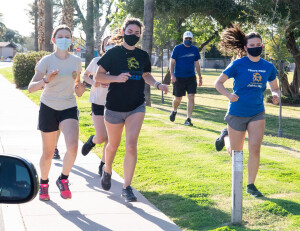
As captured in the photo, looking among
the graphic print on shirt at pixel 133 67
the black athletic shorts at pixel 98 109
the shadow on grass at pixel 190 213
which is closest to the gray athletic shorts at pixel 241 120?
the shadow on grass at pixel 190 213

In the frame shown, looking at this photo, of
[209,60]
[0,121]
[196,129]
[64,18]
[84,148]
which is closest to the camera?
[84,148]

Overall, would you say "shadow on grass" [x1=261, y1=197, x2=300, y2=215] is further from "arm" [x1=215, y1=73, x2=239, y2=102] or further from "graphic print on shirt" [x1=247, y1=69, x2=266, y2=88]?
"graphic print on shirt" [x1=247, y1=69, x2=266, y2=88]

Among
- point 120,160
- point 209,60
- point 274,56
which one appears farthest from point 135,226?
point 209,60

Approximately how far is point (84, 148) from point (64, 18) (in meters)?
21.6

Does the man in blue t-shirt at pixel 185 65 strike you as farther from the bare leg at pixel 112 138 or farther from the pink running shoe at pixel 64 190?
the pink running shoe at pixel 64 190

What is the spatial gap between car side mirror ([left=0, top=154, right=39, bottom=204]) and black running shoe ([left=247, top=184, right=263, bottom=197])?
4.14 metres

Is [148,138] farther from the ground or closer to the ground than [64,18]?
closer to the ground

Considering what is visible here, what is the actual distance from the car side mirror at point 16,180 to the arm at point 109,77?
3.45 m

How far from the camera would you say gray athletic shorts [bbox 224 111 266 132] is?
20.2 ft

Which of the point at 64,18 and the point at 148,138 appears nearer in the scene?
the point at 148,138

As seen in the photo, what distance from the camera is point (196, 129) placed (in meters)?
11.7

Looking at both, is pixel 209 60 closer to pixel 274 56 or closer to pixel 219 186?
pixel 274 56

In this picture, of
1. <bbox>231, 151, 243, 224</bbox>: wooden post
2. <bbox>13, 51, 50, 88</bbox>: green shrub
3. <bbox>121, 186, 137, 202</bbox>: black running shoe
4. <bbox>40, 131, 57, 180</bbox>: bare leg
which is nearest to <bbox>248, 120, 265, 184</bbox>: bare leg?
<bbox>231, 151, 243, 224</bbox>: wooden post

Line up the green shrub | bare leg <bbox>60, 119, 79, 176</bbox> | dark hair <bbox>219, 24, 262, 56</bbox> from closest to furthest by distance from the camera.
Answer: bare leg <bbox>60, 119, 79, 176</bbox> < dark hair <bbox>219, 24, 262, 56</bbox> < the green shrub
